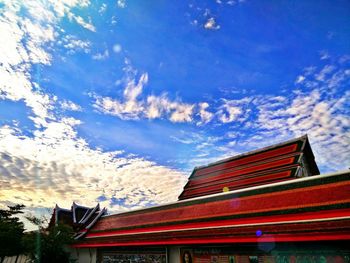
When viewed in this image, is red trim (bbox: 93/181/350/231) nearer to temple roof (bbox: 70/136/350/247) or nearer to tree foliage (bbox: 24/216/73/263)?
temple roof (bbox: 70/136/350/247)

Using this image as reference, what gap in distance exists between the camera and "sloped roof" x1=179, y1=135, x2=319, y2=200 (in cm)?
1286

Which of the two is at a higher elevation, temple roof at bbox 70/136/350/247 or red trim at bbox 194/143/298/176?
red trim at bbox 194/143/298/176

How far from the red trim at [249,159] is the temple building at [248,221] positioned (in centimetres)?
7

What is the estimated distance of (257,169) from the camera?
14.1 m

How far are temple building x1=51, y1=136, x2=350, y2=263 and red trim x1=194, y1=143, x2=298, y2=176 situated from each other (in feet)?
0.21

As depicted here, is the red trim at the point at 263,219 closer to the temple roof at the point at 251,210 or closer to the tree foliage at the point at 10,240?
the temple roof at the point at 251,210

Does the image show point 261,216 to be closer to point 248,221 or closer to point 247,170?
point 248,221

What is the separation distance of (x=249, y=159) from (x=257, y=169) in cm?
115

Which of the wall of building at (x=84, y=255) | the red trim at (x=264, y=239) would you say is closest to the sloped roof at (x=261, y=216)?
the red trim at (x=264, y=239)

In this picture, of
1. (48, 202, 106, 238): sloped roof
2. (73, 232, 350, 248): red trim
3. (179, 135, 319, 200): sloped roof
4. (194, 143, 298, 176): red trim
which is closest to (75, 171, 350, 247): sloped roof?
(73, 232, 350, 248): red trim

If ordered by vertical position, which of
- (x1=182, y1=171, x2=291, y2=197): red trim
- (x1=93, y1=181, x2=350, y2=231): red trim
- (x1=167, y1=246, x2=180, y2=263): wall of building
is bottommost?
(x1=167, y1=246, x2=180, y2=263): wall of building

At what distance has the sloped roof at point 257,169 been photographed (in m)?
12.9

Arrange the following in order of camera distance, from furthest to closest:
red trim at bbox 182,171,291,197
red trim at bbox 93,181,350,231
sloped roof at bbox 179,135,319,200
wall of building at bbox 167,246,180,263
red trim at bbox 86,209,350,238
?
sloped roof at bbox 179,135,319,200, red trim at bbox 182,171,291,197, wall of building at bbox 167,246,180,263, red trim at bbox 93,181,350,231, red trim at bbox 86,209,350,238

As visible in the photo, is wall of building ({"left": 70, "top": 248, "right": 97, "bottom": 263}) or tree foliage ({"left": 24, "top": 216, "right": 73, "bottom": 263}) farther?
wall of building ({"left": 70, "top": 248, "right": 97, "bottom": 263})
